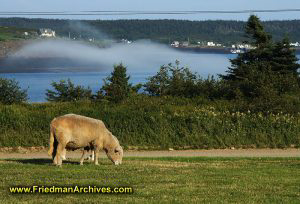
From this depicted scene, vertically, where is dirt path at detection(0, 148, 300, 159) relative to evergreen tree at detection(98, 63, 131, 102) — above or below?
below

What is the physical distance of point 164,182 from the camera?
1434 cm

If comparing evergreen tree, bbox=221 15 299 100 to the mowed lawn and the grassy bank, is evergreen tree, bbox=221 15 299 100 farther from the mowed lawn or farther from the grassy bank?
the mowed lawn

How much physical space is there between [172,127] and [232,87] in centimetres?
885

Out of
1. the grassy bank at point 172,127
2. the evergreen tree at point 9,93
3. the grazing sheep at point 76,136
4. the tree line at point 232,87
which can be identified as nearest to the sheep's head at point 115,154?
the grazing sheep at point 76,136

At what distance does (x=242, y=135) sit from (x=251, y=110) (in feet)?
8.88

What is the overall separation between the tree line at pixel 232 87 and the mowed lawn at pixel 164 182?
1624 cm

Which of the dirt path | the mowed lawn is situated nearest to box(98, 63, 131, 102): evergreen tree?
the dirt path

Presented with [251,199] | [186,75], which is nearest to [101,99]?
[186,75]

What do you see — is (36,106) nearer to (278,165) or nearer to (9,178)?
(278,165)

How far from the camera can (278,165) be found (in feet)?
65.2

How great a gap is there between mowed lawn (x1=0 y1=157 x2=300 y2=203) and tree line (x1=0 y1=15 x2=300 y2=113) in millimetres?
16243

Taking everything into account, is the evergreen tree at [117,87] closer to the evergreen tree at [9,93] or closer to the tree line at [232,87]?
the tree line at [232,87]

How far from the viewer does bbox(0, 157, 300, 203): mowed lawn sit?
12281 mm

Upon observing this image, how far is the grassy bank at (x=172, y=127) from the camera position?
3039 cm
